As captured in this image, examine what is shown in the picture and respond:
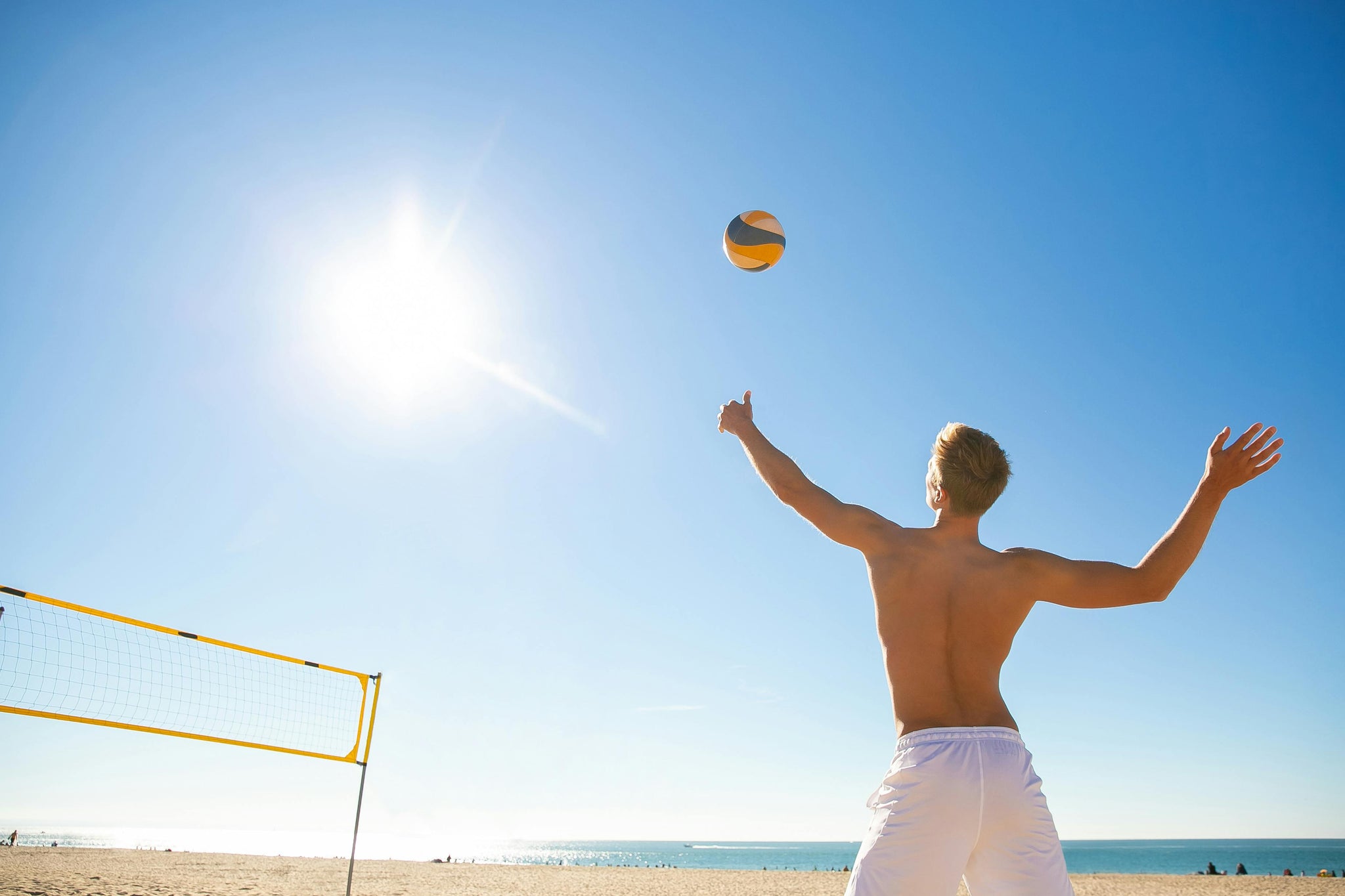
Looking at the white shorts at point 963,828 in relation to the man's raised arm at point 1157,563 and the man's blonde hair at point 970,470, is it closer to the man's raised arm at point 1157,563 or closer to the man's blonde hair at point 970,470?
the man's raised arm at point 1157,563

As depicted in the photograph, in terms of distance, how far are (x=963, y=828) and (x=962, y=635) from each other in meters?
0.41

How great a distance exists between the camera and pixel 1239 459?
1.88 meters

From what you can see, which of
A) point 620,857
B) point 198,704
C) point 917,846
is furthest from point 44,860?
point 620,857

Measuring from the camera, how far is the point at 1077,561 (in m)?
1.82

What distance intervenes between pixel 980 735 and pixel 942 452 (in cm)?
70

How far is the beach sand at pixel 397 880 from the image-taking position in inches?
476

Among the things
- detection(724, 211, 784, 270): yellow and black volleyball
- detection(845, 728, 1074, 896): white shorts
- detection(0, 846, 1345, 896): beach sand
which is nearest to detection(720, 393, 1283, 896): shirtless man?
detection(845, 728, 1074, 896): white shorts

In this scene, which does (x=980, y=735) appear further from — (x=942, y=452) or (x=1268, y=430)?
(x=1268, y=430)

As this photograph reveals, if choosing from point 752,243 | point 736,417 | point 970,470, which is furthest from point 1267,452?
point 752,243

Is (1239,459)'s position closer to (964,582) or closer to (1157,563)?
(1157,563)

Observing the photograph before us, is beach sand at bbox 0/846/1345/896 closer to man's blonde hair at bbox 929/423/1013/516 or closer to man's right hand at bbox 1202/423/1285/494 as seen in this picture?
man's blonde hair at bbox 929/423/1013/516

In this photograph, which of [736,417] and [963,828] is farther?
[736,417]

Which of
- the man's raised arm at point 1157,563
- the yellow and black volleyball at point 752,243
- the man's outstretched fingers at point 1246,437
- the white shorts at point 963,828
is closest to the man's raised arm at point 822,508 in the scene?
the man's raised arm at point 1157,563

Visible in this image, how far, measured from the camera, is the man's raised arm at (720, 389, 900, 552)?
5.99 ft
